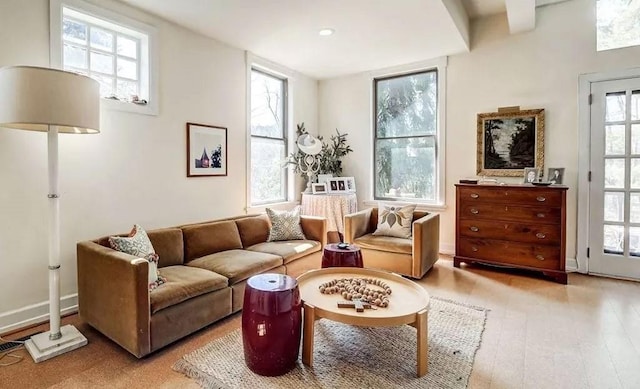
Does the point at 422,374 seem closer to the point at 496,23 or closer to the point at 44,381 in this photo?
the point at 44,381

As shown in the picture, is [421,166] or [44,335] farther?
[421,166]

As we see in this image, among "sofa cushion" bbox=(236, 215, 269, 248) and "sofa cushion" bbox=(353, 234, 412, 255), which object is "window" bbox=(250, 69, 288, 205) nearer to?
"sofa cushion" bbox=(236, 215, 269, 248)

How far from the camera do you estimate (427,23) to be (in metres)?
3.46

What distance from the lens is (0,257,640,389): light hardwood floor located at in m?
1.89

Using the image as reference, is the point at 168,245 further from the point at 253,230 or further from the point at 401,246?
the point at 401,246

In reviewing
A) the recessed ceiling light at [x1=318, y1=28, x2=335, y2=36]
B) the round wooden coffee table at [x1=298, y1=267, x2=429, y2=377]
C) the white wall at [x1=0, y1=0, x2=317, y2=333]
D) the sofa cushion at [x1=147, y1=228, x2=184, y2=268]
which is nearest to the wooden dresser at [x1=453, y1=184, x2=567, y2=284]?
the round wooden coffee table at [x1=298, y1=267, x2=429, y2=377]

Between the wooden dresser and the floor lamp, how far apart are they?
12.2 ft

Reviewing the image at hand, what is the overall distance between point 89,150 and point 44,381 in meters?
1.73

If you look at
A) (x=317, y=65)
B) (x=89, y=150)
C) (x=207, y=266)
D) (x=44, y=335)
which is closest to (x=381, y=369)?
(x=207, y=266)

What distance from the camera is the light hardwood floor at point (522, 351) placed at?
1889 millimetres

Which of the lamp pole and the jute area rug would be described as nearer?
the jute area rug

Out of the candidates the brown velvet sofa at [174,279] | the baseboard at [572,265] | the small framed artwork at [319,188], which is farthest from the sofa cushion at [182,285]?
the baseboard at [572,265]

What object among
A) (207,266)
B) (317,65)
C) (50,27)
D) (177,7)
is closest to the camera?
(50,27)

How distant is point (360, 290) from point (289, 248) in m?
1.28
